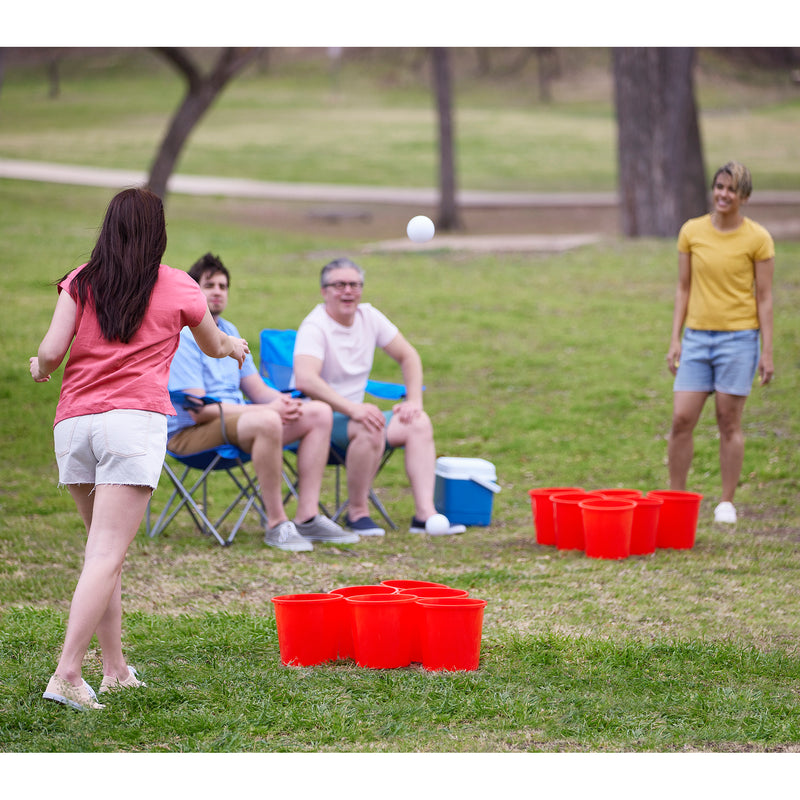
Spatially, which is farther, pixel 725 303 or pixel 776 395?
pixel 776 395

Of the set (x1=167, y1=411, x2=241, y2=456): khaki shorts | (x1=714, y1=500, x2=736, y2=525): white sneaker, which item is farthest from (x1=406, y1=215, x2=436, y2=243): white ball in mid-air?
(x1=714, y1=500, x2=736, y2=525): white sneaker

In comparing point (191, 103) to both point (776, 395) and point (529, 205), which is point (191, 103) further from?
point (776, 395)

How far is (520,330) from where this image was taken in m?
10.1

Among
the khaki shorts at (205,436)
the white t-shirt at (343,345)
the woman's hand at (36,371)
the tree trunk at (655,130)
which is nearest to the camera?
the woman's hand at (36,371)

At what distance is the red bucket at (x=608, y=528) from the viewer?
16.6 ft

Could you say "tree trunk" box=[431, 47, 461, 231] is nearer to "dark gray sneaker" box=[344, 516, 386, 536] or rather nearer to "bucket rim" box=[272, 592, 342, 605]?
"dark gray sneaker" box=[344, 516, 386, 536]

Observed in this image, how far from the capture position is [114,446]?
318 centimetres

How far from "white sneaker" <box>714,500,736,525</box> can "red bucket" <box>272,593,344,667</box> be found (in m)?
2.90

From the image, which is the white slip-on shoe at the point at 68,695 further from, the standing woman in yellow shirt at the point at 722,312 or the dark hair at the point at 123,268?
the standing woman in yellow shirt at the point at 722,312

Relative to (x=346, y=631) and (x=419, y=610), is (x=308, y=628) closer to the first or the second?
(x=346, y=631)

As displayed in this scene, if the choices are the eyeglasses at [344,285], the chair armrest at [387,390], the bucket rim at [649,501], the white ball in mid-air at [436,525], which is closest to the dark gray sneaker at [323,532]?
the white ball in mid-air at [436,525]

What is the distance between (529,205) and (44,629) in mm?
21008

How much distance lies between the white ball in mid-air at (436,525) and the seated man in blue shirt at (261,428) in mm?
391

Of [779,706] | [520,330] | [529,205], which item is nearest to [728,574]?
[779,706]
